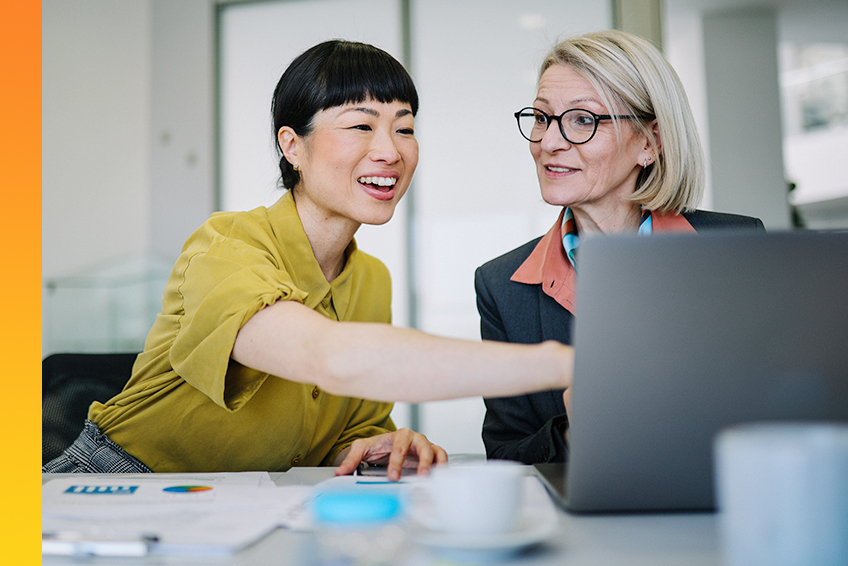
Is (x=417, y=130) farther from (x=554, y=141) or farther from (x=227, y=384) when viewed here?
(x=227, y=384)

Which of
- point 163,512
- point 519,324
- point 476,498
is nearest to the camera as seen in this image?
point 476,498

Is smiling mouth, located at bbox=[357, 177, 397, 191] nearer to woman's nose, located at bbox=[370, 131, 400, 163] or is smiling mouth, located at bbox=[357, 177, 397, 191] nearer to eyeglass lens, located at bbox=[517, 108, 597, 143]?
woman's nose, located at bbox=[370, 131, 400, 163]

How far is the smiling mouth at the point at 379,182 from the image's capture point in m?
1.37

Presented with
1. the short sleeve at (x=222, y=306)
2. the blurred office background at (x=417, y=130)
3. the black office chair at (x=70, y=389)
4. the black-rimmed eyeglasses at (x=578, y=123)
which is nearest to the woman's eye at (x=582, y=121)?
the black-rimmed eyeglasses at (x=578, y=123)

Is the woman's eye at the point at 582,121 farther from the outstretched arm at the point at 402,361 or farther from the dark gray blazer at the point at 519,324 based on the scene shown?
the outstretched arm at the point at 402,361

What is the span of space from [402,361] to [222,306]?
0.31 meters

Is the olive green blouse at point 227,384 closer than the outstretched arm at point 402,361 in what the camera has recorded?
No

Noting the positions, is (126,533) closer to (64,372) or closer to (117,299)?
(64,372)

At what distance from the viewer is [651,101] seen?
4.76 feet

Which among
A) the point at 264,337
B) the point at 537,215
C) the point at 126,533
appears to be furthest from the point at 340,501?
the point at 537,215

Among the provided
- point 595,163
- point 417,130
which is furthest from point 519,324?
point 417,130

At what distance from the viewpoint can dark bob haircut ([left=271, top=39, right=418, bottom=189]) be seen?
4.30 feet

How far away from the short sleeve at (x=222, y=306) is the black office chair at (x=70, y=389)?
1.55ft

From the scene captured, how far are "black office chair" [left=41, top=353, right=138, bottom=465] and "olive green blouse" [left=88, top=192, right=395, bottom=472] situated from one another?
0.11 metres
